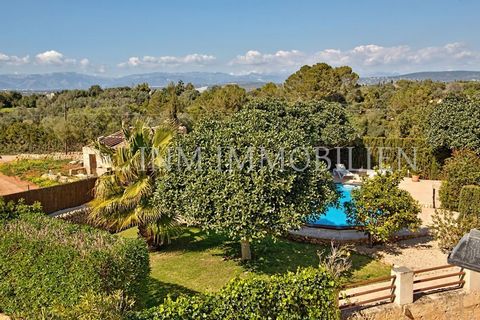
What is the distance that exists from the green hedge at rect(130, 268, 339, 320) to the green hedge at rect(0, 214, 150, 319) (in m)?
1.26

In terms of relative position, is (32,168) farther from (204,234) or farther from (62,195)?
(204,234)

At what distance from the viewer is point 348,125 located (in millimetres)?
25031

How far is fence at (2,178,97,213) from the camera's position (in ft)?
53.2

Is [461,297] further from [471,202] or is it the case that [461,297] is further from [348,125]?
[348,125]

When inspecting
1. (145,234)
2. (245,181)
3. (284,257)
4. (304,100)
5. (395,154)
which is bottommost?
(284,257)

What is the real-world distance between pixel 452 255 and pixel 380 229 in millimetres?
9351

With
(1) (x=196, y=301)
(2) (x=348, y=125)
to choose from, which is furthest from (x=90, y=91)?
(1) (x=196, y=301)

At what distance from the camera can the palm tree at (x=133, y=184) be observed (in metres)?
12.6

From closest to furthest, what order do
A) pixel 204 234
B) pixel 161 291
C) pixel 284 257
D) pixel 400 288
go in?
pixel 400 288
pixel 161 291
pixel 284 257
pixel 204 234

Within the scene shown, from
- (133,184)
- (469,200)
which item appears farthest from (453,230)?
(133,184)

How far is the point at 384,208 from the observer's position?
13.5 meters

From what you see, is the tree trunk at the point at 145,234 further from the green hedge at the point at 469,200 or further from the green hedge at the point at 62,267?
the green hedge at the point at 469,200

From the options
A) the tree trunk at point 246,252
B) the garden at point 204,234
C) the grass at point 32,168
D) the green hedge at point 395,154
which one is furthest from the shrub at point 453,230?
the grass at point 32,168

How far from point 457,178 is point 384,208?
627 centimetres
